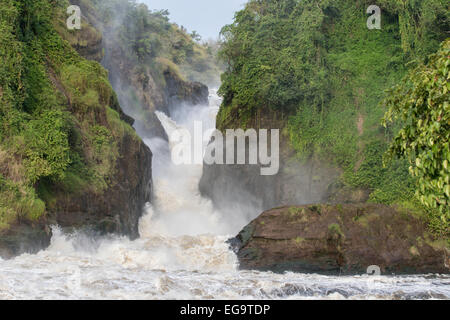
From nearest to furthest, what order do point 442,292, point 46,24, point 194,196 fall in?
point 442,292 → point 46,24 → point 194,196

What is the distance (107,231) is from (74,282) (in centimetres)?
800

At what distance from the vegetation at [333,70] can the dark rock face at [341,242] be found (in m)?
3.27

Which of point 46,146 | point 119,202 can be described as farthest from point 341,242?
point 46,146

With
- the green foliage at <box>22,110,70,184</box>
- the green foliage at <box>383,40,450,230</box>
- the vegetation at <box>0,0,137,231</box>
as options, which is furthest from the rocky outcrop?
the green foliage at <box>383,40,450,230</box>

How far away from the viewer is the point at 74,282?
9.86m

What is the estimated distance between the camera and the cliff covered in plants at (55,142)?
14.5 metres

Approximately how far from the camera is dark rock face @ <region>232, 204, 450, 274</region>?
14.4 metres

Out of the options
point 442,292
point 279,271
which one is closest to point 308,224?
point 279,271

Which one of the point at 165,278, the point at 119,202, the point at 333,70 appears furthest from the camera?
the point at 333,70

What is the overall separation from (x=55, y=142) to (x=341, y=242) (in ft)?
33.9

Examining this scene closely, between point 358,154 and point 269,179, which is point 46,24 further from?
point 358,154

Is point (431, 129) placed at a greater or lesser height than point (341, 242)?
greater

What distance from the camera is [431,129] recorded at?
6840 millimetres

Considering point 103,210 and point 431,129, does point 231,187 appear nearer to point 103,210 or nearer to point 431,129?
point 103,210
